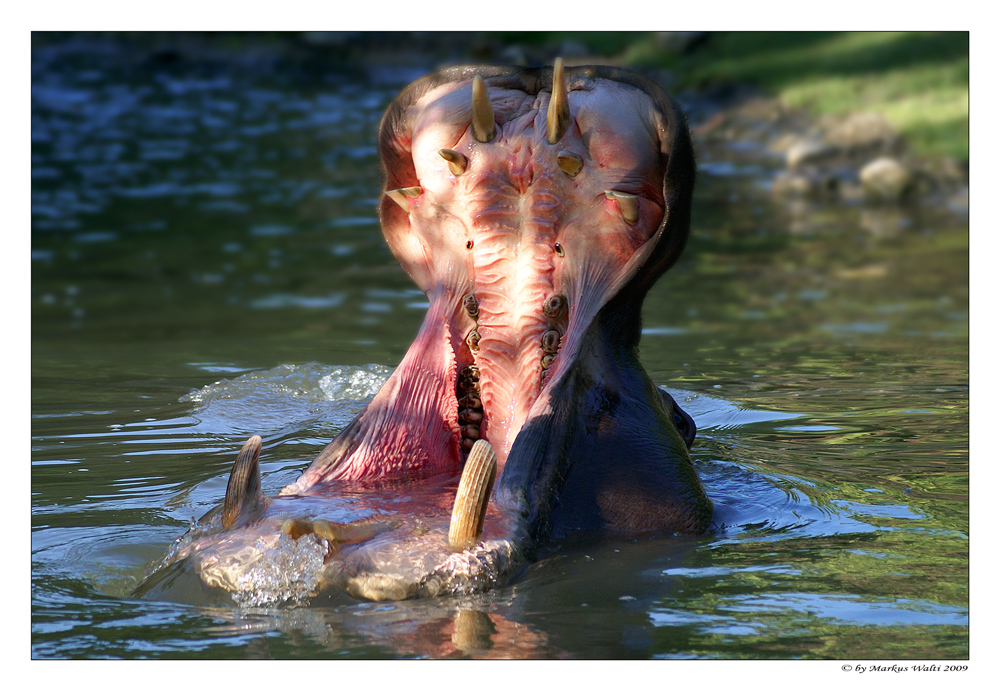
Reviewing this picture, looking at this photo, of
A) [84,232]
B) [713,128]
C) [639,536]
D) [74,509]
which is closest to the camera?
[639,536]

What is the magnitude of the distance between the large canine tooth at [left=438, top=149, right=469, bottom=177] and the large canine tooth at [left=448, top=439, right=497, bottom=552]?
3.02ft

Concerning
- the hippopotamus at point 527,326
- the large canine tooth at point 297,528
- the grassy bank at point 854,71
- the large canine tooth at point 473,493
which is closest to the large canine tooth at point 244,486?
the hippopotamus at point 527,326

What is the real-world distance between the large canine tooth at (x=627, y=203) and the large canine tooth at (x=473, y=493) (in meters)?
0.83

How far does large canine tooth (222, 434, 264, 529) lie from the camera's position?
2889 mm

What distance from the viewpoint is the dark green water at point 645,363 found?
2699mm

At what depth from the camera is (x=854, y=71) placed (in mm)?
14938

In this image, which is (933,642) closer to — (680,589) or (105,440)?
(680,589)

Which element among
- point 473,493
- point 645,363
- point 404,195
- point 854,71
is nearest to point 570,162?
point 404,195

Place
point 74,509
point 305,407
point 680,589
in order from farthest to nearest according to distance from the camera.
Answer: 1. point 305,407
2. point 74,509
3. point 680,589

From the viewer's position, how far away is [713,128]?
1566 centimetres

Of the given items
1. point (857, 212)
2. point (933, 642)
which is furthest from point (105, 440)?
point (857, 212)

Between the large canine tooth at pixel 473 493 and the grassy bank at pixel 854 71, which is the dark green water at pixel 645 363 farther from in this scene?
the grassy bank at pixel 854 71
